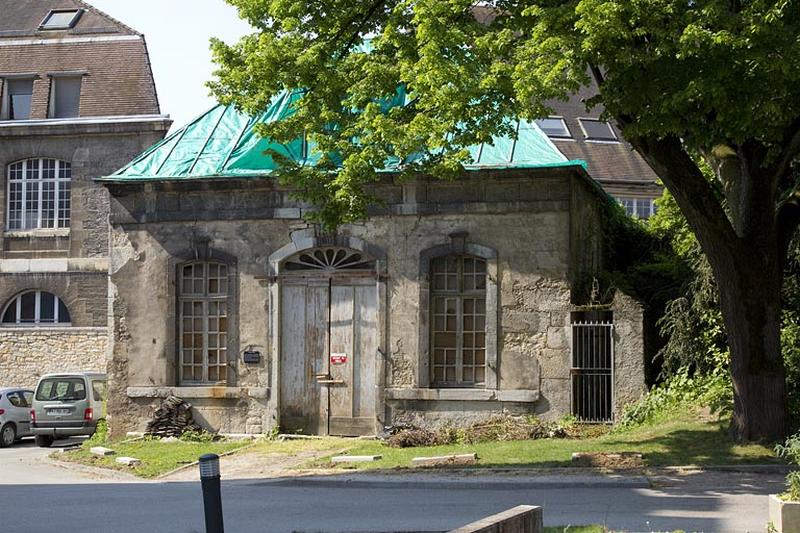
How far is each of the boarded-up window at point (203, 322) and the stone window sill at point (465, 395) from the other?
3.24 meters

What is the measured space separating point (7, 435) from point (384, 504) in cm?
1610

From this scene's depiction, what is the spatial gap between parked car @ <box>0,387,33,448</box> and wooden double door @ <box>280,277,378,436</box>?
888 cm

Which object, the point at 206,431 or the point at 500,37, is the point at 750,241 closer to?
the point at 500,37

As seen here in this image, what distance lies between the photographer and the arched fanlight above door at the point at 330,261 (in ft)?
67.2

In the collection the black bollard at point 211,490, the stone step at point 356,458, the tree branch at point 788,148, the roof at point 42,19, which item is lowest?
the stone step at point 356,458

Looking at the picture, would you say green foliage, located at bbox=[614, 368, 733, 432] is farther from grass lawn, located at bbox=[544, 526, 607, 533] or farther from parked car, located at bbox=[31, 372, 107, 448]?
parked car, located at bbox=[31, 372, 107, 448]

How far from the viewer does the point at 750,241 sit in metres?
15.5

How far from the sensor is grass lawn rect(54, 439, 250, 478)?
57.6ft

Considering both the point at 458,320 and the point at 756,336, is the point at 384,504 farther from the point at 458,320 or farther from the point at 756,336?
the point at 458,320

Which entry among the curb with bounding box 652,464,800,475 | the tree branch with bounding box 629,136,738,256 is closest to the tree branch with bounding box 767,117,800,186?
the tree branch with bounding box 629,136,738,256

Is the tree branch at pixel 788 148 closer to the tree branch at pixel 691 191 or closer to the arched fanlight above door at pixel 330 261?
the tree branch at pixel 691 191

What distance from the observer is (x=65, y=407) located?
26.1 metres

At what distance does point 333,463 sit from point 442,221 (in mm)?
5120

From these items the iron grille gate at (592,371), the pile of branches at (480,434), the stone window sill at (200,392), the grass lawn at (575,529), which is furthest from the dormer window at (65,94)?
the grass lawn at (575,529)
